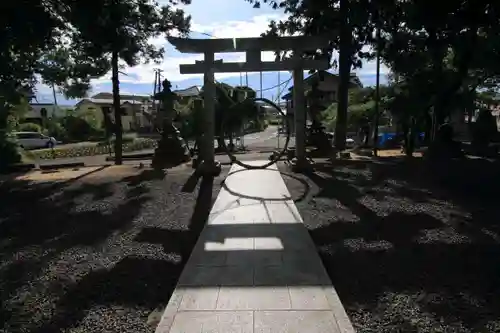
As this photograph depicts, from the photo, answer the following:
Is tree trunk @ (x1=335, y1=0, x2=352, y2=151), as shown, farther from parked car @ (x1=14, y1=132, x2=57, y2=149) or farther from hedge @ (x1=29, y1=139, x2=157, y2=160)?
parked car @ (x1=14, y1=132, x2=57, y2=149)

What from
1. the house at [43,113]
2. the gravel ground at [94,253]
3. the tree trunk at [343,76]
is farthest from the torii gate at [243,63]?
the house at [43,113]

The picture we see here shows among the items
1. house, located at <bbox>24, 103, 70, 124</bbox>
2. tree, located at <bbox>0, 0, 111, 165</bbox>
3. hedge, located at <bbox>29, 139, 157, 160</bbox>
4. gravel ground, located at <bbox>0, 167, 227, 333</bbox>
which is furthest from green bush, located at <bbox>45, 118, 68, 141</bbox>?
gravel ground, located at <bbox>0, 167, 227, 333</bbox>

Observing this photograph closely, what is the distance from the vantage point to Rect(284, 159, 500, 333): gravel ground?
11.1ft

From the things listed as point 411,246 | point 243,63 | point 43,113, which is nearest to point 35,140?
point 43,113

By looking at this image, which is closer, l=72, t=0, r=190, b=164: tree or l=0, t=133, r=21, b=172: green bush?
l=72, t=0, r=190, b=164: tree

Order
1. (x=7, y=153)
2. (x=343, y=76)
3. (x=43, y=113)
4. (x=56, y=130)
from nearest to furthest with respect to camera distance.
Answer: (x=7, y=153)
(x=343, y=76)
(x=56, y=130)
(x=43, y=113)

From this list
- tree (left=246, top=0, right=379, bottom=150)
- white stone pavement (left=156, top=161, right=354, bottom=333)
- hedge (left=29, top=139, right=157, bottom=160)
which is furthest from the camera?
hedge (left=29, top=139, right=157, bottom=160)

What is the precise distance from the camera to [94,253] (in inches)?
192

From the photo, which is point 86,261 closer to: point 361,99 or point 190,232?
point 190,232

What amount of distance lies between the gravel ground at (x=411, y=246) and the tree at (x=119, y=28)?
19.8 ft

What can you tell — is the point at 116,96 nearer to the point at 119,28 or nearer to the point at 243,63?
the point at 119,28

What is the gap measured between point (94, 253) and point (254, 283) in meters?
2.10

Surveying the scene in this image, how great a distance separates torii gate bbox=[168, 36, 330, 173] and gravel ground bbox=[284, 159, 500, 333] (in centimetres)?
223

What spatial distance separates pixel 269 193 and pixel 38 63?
932cm
